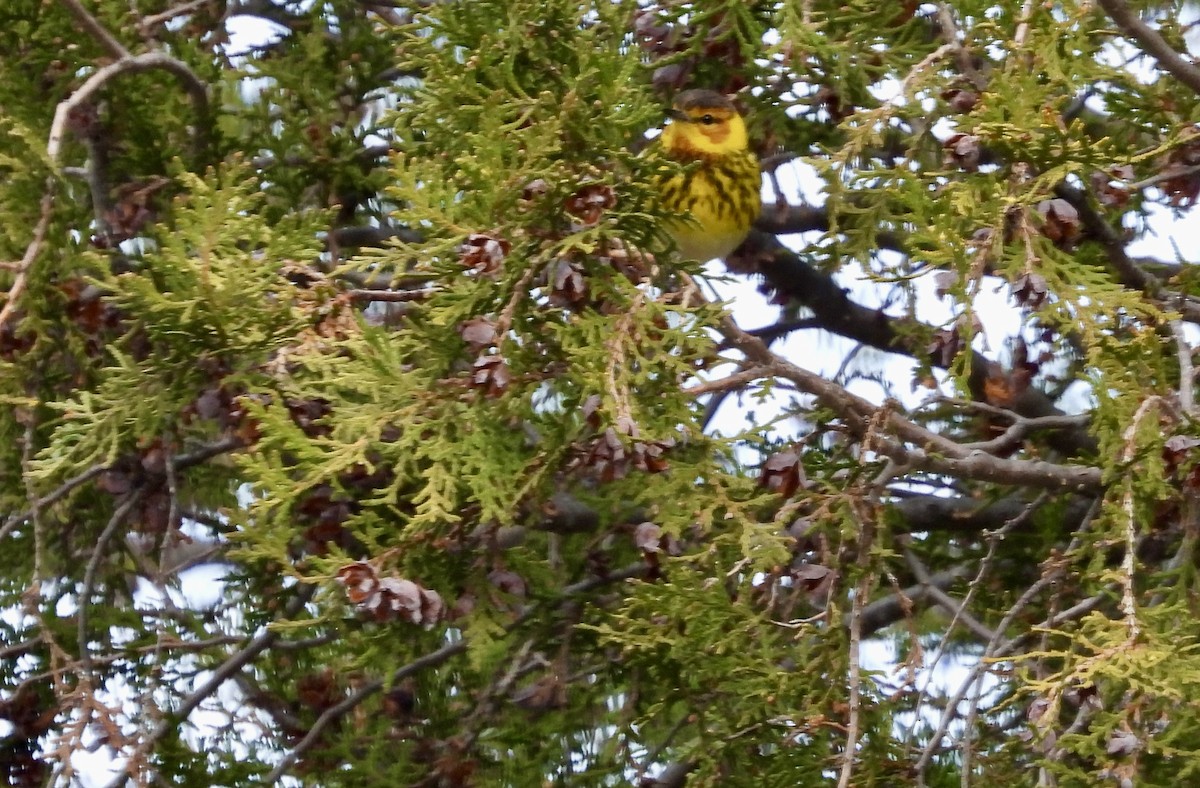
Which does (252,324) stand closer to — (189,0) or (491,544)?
(491,544)

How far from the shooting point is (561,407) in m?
2.20

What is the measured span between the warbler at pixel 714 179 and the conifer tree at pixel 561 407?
184 millimetres

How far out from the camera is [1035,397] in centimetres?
324

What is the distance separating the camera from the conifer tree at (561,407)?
1.71 meters

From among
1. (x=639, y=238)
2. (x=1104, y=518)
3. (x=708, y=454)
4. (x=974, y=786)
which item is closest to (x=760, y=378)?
(x=708, y=454)

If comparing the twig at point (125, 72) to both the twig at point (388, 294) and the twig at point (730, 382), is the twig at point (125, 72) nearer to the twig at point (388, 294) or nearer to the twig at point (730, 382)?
the twig at point (388, 294)

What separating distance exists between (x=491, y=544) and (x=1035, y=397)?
62.8 inches

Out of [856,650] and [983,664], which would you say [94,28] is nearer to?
[856,650]

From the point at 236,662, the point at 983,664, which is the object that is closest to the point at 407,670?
the point at 236,662

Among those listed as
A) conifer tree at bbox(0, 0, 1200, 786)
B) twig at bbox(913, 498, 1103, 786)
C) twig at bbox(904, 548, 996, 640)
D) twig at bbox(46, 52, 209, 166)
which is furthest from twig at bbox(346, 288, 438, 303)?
twig at bbox(904, 548, 996, 640)

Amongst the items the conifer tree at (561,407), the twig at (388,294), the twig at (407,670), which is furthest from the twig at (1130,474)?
the twig at (407,670)

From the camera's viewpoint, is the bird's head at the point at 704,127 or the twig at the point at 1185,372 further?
the bird's head at the point at 704,127

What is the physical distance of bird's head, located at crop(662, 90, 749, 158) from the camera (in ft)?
9.84

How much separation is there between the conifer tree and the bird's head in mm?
157
